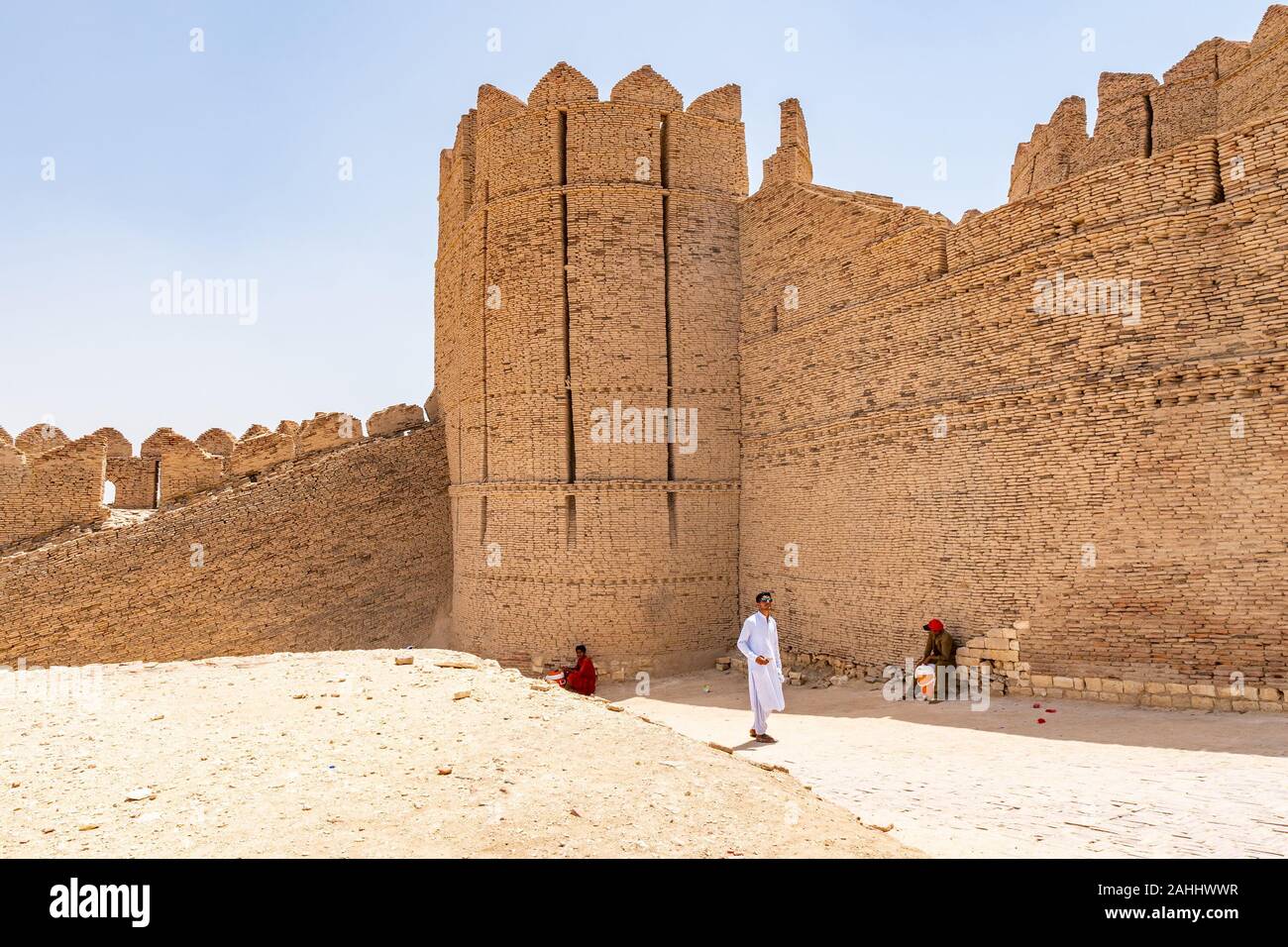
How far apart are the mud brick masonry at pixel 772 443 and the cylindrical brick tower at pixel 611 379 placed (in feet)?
0.19

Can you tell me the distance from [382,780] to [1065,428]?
28.8 ft

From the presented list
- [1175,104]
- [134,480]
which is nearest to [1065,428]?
[1175,104]

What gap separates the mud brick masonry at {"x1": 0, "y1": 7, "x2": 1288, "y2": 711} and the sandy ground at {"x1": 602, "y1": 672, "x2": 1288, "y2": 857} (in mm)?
1168

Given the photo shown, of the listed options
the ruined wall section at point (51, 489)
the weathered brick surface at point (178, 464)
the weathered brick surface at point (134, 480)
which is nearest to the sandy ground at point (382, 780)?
the ruined wall section at point (51, 489)

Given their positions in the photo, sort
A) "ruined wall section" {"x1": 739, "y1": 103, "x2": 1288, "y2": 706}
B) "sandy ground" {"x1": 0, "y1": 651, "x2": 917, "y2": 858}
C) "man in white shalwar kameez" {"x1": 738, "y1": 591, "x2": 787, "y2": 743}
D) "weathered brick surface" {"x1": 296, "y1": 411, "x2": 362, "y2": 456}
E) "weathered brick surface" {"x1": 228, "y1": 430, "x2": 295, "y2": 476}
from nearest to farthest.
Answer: "sandy ground" {"x1": 0, "y1": 651, "x2": 917, "y2": 858}, "ruined wall section" {"x1": 739, "y1": 103, "x2": 1288, "y2": 706}, "man in white shalwar kameez" {"x1": 738, "y1": 591, "x2": 787, "y2": 743}, "weathered brick surface" {"x1": 228, "y1": 430, "x2": 295, "y2": 476}, "weathered brick surface" {"x1": 296, "y1": 411, "x2": 362, "y2": 456}

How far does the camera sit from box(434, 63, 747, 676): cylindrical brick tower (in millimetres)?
15344

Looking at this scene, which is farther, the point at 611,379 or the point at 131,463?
the point at 131,463

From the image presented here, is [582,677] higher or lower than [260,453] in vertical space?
lower

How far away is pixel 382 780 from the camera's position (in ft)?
17.2

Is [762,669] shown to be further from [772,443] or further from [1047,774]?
[772,443]

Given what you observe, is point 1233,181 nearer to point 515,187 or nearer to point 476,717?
point 476,717

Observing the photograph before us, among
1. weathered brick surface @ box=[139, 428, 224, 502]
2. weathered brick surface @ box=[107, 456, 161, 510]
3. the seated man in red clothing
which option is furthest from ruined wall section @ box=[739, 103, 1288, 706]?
weathered brick surface @ box=[107, 456, 161, 510]

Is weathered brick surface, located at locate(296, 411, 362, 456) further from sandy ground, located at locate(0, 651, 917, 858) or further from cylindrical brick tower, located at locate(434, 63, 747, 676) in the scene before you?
sandy ground, located at locate(0, 651, 917, 858)
